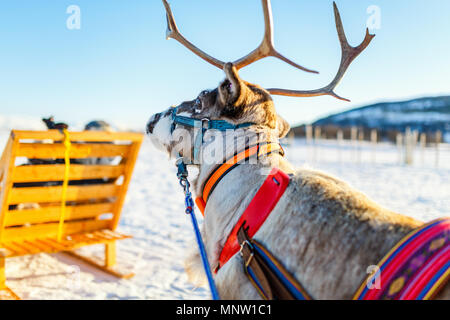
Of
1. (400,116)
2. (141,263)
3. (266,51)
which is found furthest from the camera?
(400,116)

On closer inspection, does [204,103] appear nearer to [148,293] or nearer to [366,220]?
[366,220]

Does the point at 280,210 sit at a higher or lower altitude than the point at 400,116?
higher

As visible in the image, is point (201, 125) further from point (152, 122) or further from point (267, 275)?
point (267, 275)

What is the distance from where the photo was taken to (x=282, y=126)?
7.02ft

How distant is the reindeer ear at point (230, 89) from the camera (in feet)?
5.45

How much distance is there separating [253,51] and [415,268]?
1.51 metres

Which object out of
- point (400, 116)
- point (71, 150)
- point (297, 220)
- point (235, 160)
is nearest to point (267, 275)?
point (297, 220)

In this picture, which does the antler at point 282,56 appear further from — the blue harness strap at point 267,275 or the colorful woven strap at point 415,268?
the colorful woven strap at point 415,268

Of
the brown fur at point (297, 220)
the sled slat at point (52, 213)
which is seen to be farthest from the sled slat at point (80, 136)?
the brown fur at point (297, 220)

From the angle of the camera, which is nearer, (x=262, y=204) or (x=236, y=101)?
(x=262, y=204)

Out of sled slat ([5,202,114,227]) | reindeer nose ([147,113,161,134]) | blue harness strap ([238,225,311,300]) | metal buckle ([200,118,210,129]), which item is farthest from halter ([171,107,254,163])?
sled slat ([5,202,114,227])

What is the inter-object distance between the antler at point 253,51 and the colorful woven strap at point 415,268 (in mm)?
1321
